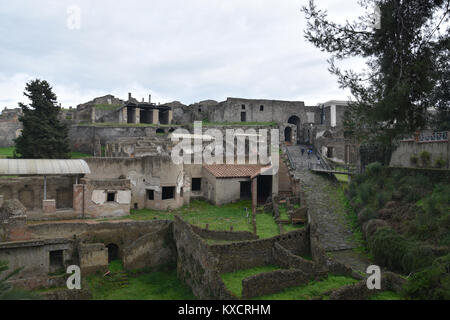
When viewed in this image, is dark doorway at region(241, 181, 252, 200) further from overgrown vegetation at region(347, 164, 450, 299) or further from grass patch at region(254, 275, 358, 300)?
grass patch at region(254, 275, 358, 300)

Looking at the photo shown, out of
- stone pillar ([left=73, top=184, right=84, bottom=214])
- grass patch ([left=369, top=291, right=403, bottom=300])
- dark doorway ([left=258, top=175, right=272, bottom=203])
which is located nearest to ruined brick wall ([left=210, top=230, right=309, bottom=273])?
grass patch ([left=369, top=291, right=403, bottom=300])

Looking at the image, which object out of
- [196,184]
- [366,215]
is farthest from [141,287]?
[366,215]

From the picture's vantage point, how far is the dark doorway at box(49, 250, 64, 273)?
16.6m

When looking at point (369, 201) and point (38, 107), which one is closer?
point (369, 201)

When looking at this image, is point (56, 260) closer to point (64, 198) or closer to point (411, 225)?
point (64, 198)

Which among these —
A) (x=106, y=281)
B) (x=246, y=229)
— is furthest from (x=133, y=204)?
(x=246, y=229)

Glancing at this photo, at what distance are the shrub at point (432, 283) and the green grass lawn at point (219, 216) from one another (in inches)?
248

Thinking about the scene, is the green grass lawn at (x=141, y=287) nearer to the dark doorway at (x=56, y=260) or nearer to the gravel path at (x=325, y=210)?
the dark doorway at (x=56, y=260)

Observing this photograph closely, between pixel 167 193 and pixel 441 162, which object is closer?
pixel 441 162

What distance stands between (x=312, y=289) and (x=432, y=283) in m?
3.35

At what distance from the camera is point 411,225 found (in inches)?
504
